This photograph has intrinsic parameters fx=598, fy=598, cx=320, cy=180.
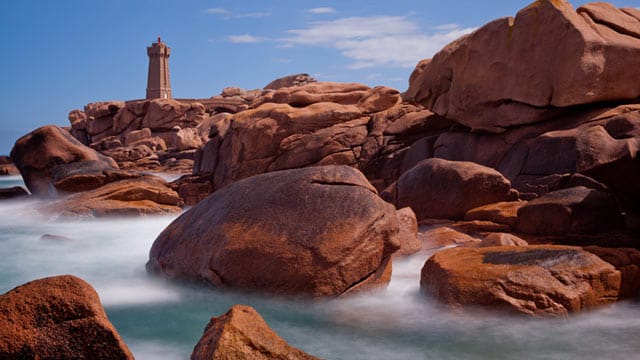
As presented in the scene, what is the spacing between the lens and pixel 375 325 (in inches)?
207

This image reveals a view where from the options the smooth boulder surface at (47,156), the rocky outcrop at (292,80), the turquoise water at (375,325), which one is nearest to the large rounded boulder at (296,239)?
the turquoise water at (375,325)

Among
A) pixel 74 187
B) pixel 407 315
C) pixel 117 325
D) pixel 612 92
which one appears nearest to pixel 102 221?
pixel 74 187

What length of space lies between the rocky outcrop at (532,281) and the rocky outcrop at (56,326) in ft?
10.2

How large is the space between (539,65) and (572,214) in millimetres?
5535

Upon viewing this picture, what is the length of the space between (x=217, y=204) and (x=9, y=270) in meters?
3.64

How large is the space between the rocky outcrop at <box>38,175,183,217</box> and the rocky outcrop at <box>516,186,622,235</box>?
315 inches

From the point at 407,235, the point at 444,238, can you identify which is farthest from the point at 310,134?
the point at 407,235

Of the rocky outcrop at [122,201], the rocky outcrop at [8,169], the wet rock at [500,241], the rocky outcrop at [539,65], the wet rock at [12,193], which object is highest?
the rocky outcrop at [539,65]

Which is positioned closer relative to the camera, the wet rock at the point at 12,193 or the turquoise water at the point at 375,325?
the turquoise water at the point at 375,325

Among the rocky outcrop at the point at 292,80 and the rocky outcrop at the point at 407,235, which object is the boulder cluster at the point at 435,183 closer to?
the rocky outcrop at the point at 407,235

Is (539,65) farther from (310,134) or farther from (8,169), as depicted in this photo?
(8,169)

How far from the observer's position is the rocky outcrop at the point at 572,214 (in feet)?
26.6

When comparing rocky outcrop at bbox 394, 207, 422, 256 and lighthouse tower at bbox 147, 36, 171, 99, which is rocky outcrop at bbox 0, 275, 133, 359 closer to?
rocky outcrop at bbox 394, 207, 422, 256

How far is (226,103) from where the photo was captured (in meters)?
44.2
